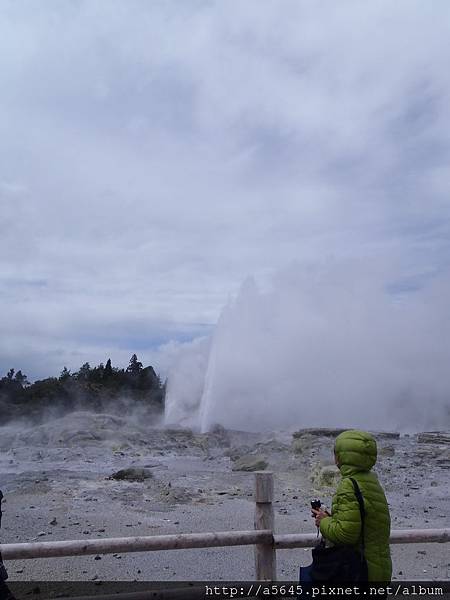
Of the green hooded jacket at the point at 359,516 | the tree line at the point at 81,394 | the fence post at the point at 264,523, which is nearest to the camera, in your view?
the green hooded jacket at the point at 359,516

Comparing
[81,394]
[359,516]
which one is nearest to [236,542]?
[359,516]

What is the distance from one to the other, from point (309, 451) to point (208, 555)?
45.0ft

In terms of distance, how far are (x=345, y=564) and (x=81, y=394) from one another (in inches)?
2303

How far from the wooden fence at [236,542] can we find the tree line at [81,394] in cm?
4818

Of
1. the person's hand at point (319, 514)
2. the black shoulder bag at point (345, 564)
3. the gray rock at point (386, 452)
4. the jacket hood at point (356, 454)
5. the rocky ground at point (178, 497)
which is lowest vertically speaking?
the rocky ground at point (178, 497)

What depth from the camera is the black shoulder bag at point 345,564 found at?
3.27 m

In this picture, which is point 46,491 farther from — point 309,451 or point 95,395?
point 95,395

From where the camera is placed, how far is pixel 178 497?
11.8m

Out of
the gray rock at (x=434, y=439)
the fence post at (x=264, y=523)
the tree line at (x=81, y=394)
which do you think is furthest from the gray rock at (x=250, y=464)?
the tree line at (x=81, y=394)

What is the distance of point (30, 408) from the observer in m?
53.2

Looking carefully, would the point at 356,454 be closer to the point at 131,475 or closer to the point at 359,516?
the point at 359,516

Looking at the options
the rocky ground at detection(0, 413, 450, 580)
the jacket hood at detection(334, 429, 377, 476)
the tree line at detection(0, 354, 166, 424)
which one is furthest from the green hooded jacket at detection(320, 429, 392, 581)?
the tree line at detection(0, 354, 166, 424)

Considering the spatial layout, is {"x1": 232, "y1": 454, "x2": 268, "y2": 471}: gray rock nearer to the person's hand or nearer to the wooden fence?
the wooden fence

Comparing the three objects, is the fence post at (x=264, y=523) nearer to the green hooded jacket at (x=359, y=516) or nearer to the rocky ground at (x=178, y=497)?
the green hooded jacket at (x=359, y=516)
